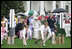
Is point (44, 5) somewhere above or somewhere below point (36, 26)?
above

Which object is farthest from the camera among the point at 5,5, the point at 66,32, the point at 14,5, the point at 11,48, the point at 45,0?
the point at 45,0

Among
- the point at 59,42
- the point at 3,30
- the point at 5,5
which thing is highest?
the point at 5,5

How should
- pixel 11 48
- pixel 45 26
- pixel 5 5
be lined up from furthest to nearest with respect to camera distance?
pixel 5 5, pixel 45 26, pixel 11 48

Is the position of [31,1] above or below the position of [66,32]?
above

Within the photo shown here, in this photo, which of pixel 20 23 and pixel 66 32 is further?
pixel 66 32

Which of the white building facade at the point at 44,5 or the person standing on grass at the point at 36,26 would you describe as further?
the white building facade at the point at 44,5

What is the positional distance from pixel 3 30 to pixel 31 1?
145 feet

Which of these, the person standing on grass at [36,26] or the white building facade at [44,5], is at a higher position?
the white building facade at [44,5]

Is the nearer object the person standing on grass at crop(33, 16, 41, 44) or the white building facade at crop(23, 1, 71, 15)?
the person standing on grass at crop(33, 16, 41, 44)

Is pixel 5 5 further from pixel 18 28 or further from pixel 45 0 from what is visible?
pixel 45 0

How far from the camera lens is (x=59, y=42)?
11.1m

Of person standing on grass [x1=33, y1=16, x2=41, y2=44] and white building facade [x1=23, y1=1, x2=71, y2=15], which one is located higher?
white building facade [x1=23, y1=1, x2=71, y2=15]

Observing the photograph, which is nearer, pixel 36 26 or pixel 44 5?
→ pixel 36 26

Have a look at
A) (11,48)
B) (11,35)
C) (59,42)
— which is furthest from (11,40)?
(59,42)
